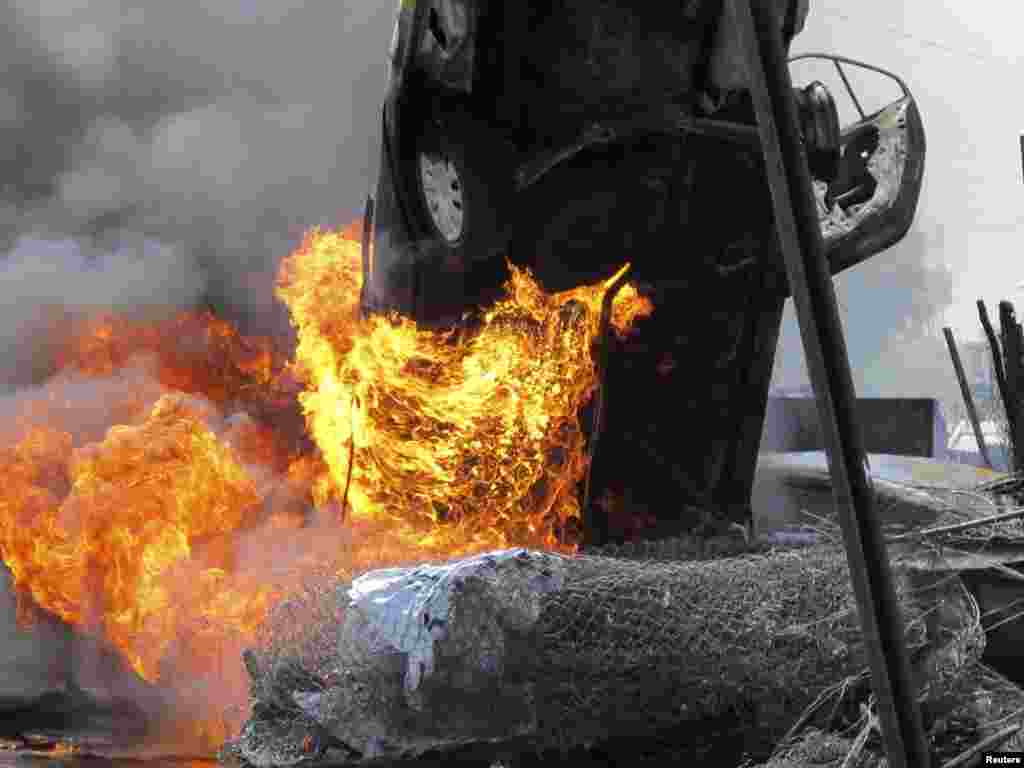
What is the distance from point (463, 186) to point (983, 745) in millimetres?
4382

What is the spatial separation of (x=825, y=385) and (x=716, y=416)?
532 cm

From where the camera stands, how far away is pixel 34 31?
14367 millimetres

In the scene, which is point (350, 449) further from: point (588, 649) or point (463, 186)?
point (588, 649)

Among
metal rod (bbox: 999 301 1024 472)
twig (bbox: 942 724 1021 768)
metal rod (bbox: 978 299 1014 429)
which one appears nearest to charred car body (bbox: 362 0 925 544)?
metal rod (bbox: 978 299 1014 429)

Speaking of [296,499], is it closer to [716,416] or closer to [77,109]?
[716,416]

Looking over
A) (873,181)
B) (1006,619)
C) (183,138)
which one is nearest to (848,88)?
(873,181)

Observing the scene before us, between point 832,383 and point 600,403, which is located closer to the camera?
point 832,383

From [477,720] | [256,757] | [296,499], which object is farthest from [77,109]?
[477,720]

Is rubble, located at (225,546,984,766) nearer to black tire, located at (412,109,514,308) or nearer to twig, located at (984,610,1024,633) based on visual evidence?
twig, located at (984,610,1024,633)

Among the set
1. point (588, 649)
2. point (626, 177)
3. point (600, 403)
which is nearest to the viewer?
point (588, 649)

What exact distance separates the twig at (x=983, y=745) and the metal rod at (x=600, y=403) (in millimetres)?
4081

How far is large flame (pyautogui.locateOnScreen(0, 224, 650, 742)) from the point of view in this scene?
8.06 metres

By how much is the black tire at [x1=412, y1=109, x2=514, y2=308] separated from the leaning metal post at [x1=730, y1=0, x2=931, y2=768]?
404cm

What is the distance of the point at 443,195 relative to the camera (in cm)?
736
